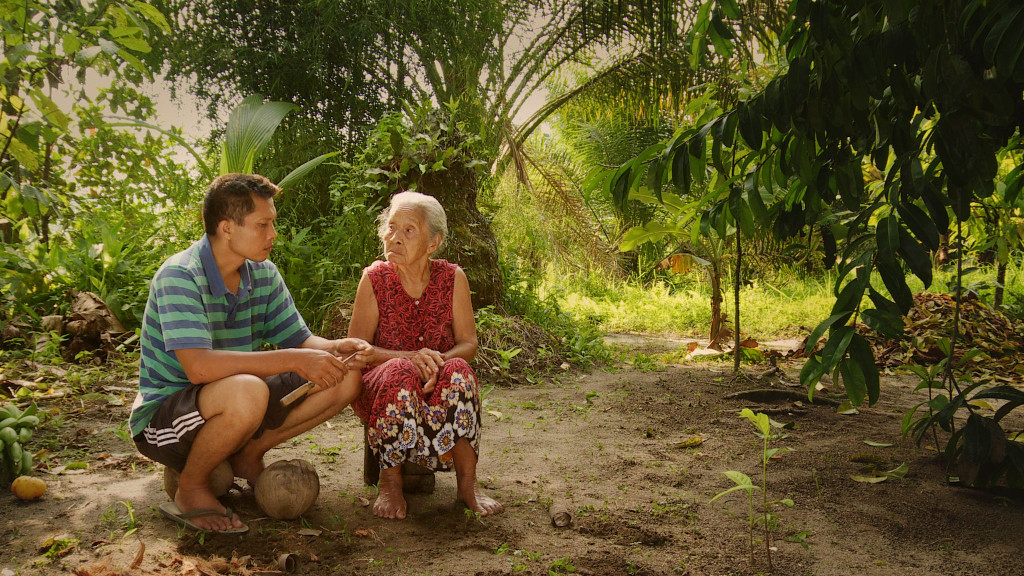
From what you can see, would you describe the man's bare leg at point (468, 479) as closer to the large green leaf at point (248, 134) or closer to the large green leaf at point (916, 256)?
the large green leaf at point (916, 256)

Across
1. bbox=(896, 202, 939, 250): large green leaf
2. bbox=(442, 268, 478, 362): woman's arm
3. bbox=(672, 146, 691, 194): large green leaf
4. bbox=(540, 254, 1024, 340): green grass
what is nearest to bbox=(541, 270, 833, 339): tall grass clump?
bbox=(540, 254, 1024, 340): green grass

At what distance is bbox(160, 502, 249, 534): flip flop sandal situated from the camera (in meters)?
2.14

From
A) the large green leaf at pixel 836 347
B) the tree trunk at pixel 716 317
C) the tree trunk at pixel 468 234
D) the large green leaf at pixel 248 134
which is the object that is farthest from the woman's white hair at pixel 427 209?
the tree trunk at pixel 716 317

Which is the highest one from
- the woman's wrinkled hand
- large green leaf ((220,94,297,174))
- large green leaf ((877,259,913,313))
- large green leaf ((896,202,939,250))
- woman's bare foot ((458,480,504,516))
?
large green leaf ((220,94,297,174))

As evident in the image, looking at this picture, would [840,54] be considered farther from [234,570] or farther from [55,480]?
[55,480]

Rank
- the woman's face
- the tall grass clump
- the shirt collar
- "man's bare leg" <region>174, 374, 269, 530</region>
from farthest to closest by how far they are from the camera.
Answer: the tall grass clump, the woman's face, the shirt collar, "man's bare leg" <region>174, 374, 269, 530</region>

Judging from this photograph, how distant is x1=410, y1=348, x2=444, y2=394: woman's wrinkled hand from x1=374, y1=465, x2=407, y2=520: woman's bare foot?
312mm

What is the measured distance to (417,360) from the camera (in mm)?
2387

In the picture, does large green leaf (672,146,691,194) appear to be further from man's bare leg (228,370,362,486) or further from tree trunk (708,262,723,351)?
tree trunk (708,262,723,351)

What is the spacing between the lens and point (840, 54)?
6.03 ft

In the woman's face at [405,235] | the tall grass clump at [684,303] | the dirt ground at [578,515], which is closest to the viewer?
the dirt ground at [578,515]

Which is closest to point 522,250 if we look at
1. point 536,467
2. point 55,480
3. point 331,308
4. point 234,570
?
point 331,308

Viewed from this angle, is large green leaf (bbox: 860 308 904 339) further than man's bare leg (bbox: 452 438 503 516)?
No

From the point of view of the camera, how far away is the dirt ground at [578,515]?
1985 millimetres
